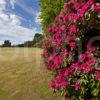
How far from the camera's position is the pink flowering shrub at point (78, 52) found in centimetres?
779

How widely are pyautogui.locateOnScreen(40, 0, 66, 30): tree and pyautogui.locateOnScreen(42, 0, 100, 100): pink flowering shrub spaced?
8.31 metres

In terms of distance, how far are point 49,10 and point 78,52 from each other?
9952mm

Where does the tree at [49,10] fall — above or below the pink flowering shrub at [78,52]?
above

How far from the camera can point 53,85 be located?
9.02 metres

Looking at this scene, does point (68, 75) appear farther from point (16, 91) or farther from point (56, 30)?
point (16, 91)

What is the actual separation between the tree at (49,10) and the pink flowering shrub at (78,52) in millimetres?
8310

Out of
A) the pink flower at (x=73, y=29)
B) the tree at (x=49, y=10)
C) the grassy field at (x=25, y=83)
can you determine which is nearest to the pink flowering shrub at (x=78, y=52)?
the pink flower at (x=73, y=29)

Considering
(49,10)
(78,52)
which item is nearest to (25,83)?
(78,52)

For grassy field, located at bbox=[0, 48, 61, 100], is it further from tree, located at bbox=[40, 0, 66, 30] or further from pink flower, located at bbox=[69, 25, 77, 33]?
tree, located at bbox=[40, 0, 66, 30]

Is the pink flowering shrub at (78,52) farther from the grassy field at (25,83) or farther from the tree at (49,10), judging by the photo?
the tree at (49,10)

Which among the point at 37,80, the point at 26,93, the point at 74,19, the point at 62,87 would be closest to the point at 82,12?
the point at 74,19

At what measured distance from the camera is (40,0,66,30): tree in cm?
1756

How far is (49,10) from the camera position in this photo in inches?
711

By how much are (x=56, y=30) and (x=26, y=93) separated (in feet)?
10.1
